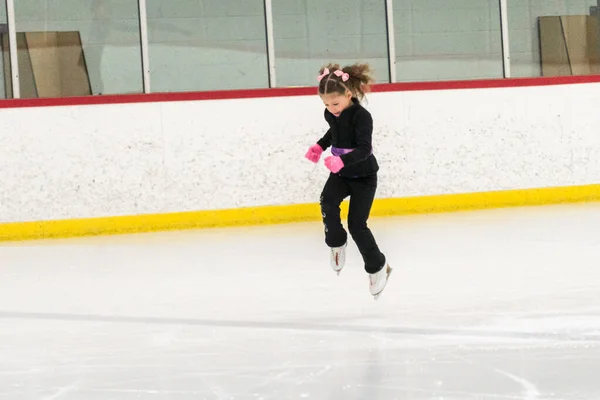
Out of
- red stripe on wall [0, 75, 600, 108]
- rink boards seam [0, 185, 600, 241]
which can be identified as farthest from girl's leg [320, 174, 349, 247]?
red stripe on wall [0, 75, 600, 108]

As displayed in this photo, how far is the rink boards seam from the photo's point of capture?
823cm

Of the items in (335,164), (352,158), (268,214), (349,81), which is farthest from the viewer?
(268,214)

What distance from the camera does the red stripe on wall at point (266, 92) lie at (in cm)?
843

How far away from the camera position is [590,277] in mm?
5008

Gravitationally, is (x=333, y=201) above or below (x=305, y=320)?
above

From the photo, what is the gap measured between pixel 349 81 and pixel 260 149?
13.5ft

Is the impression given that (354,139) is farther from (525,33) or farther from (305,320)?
(525,33)


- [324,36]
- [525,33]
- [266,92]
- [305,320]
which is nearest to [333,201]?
[305,320]

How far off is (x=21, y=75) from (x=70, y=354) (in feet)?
17.9

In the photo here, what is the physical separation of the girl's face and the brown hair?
2 cm

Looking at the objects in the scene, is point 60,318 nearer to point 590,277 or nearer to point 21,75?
point 590,277

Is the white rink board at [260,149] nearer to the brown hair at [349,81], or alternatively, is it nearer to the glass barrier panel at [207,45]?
the glass barrier panel at [207,45]

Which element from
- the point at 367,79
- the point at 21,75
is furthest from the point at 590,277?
the point at 21,75

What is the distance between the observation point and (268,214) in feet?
28.6
